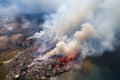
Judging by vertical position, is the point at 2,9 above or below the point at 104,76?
above

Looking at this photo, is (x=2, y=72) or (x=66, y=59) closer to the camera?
(x=2, y=72)

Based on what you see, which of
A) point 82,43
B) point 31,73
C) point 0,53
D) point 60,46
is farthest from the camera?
point 0,53

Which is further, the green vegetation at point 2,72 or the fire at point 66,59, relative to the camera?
the fire at point 66,59

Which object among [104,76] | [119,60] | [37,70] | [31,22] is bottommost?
[104,76]

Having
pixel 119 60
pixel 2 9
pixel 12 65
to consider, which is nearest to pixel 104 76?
pixel 119 60

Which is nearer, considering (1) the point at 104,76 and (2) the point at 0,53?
(1) the point at 104,76

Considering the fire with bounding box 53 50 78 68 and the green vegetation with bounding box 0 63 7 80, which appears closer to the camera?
the green vegetation with bounding box 0 63 7 80

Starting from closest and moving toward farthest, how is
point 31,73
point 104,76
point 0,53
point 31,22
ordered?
point 104,76 → point 31,73 → point 0,53 → point 31,22

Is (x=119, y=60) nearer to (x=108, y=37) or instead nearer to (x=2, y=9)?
(x=108, y=37)

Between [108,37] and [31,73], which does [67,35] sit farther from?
[31,73]

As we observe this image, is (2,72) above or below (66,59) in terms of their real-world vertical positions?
above
